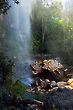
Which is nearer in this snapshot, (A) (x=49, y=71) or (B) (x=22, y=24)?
(A) (x=49, y=71)

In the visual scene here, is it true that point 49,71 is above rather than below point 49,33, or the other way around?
below

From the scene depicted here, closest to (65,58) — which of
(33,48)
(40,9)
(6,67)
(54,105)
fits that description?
(33,48)

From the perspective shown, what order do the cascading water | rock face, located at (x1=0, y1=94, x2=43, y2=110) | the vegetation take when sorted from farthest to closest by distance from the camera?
the vegetation → the cascading water → rock face, located at (x1=0, y1=94, x2=43, y2=110)

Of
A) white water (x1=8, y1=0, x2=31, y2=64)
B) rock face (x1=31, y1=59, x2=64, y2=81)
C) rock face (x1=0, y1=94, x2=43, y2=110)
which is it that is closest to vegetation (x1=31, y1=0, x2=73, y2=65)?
white water (x1=8, y1=0, x2=31, y2=64)

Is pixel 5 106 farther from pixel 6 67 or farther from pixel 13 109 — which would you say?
pixel 6 67

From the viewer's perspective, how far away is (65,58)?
47.1 ft

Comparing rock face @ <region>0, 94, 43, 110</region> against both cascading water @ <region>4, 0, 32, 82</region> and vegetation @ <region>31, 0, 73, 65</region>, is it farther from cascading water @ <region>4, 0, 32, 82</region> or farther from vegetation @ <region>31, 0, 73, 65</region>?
vegetation @ <region>31, 0, 73, 65</region>

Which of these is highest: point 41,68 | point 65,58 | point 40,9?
point 40,9

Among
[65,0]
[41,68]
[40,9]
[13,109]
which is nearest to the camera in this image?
[13,109]

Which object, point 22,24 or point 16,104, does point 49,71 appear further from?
point 22,24

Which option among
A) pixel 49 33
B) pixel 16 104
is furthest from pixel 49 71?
pixel 49 33

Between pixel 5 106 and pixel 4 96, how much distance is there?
1.65ft

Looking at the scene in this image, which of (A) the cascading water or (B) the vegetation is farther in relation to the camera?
(B) the vegetation

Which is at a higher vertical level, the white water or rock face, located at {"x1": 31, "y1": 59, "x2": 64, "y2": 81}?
the white water
